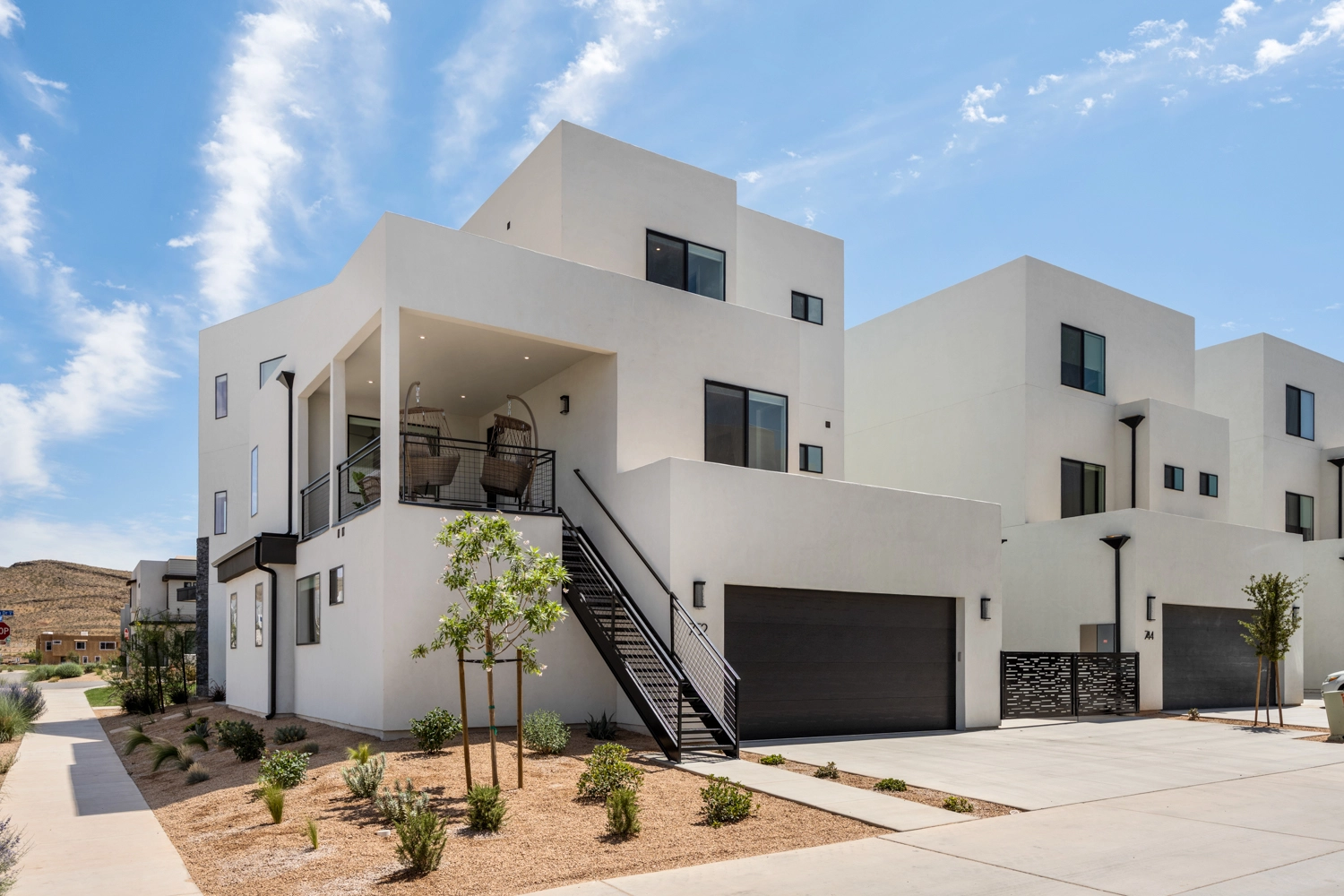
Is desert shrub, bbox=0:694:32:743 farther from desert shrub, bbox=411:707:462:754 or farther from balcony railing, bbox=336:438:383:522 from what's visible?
desert shrub, bbox=411:707:462:754

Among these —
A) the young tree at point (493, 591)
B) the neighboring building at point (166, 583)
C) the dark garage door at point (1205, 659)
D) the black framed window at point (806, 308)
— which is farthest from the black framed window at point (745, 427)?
the neighboring building at point (166, 583)

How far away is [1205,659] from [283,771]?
1902cm

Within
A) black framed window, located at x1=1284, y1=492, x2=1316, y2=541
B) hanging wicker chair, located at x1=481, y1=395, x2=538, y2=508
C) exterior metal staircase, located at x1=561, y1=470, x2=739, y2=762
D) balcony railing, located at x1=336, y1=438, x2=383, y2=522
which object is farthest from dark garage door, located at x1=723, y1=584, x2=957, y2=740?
black framed window, located at x1=1284, y1=492, x2=1316, y2=541

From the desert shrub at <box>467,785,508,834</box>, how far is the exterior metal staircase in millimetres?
3236

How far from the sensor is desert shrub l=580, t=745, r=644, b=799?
8.30 metres

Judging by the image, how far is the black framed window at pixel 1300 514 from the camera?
2741cm

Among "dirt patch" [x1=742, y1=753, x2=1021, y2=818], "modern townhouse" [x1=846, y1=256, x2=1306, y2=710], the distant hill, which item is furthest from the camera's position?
the distant hill

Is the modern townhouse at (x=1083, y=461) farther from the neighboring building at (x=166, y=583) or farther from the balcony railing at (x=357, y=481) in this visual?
the neighboring building at (x=166, y=583)

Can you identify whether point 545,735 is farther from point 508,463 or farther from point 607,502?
point 508,463

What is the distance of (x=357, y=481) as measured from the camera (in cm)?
1391

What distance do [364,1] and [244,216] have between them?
6002 millimetres

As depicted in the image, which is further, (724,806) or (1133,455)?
(1133,455)

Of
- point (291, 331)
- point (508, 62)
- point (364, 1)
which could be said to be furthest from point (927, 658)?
point (291, 331)

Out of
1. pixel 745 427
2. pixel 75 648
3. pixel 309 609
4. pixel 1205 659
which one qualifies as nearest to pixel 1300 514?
pixel 1205 659
